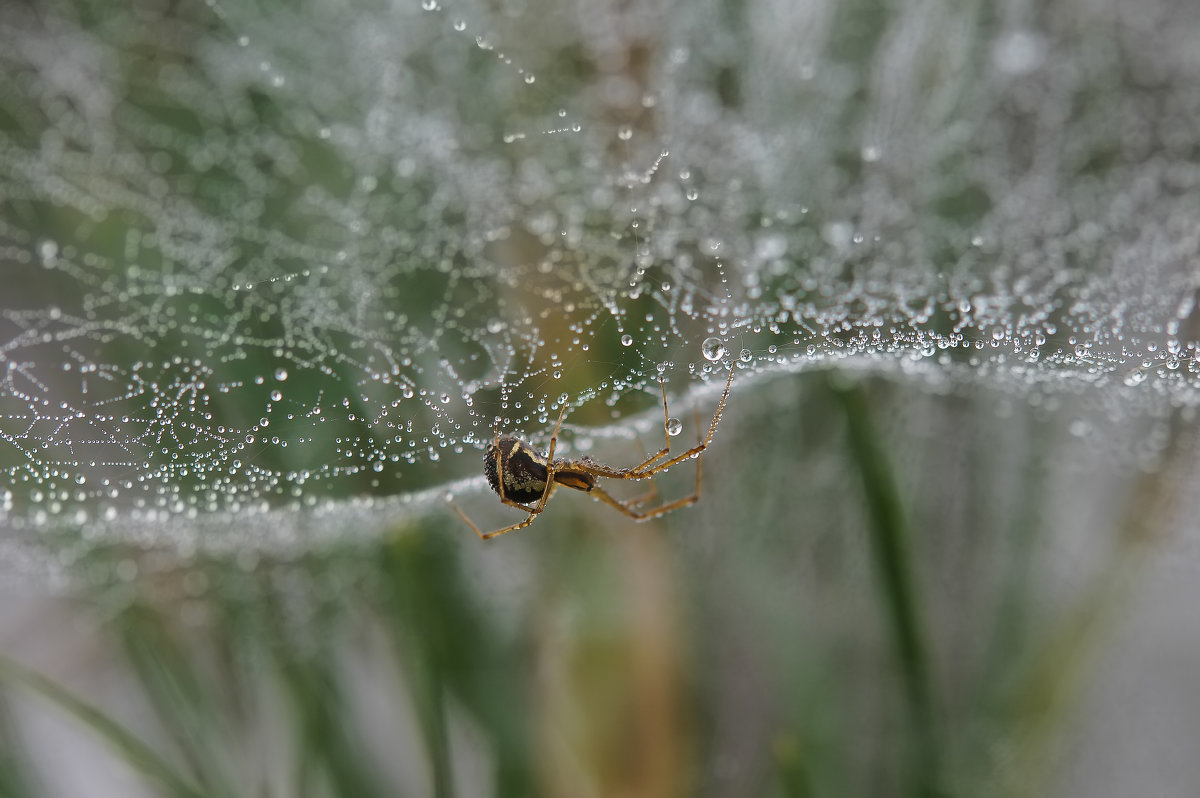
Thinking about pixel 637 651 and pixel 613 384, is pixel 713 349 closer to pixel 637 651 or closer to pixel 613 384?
pixel 613 384

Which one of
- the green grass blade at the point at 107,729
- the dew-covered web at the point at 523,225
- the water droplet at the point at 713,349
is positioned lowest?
the green grass blade at the point at 107,729

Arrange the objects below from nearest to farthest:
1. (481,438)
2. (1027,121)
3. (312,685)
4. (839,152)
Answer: (481,438)
(312,685)
(839,152)
(1027,121)

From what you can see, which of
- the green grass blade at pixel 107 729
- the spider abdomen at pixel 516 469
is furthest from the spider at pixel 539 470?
the green grass blade at pixel 107 729

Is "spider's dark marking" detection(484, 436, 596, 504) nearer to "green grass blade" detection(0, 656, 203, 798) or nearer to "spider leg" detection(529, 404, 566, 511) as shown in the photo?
"spider leg" detection(529, 404, 566, 511)

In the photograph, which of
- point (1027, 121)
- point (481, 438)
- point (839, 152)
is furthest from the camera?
point (1027, 121)

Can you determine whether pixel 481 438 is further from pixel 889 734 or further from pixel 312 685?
pixel 889 734

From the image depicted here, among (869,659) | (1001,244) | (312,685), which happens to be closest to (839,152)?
(1001,244)

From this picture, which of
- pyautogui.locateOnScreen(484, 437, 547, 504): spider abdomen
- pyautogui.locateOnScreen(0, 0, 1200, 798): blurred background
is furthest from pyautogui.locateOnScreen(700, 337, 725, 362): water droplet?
pyautogui.locateOnScreen(484, 437, 547, 504): spider abdomen

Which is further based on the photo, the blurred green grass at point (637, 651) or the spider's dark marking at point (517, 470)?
the blurred green grass at point (637, 651)

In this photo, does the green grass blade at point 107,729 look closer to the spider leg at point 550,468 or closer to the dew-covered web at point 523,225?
the dew-covered web at point 523,225
